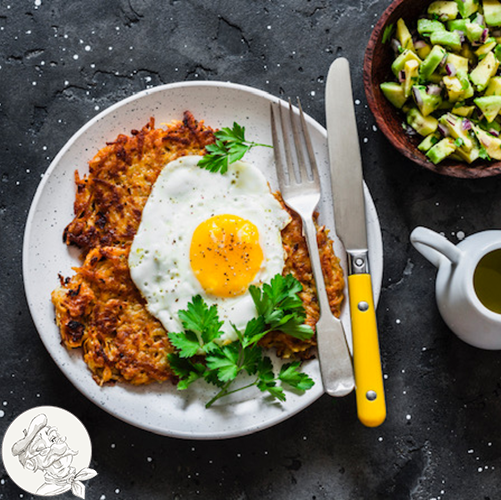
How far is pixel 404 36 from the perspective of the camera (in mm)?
2977

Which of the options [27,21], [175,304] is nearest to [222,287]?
[175,304]

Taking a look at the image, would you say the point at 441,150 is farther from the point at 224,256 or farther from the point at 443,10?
the point at 224,256

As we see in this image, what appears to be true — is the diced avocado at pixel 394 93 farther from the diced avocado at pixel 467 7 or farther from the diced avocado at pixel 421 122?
the diced avocado at pixel 467 7

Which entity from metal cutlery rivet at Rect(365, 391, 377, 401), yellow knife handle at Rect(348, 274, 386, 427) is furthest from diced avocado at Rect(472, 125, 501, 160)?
metal cutlery rivet at Rect(365, 391, 377, 401)

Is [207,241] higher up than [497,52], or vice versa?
[497,52]

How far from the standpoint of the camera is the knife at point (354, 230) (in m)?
2.76

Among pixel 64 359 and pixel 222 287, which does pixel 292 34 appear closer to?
pixel 222 287

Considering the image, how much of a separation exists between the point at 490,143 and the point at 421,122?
0.34m

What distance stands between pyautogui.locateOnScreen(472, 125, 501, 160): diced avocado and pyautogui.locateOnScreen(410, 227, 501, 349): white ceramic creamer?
382 mm

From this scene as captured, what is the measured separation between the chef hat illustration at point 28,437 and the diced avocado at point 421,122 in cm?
235

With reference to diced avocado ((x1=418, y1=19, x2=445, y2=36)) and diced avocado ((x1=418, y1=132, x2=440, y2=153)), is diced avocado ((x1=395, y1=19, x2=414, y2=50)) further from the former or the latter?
diced avocado ((x1=418, y1=132, x2=440, y2=153))

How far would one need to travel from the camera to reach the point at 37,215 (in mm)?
2871

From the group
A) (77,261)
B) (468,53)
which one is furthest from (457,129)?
(77,261)

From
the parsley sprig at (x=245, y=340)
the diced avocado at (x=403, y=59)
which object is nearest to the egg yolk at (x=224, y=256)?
the parsley sprig at (x=245, y=340)
